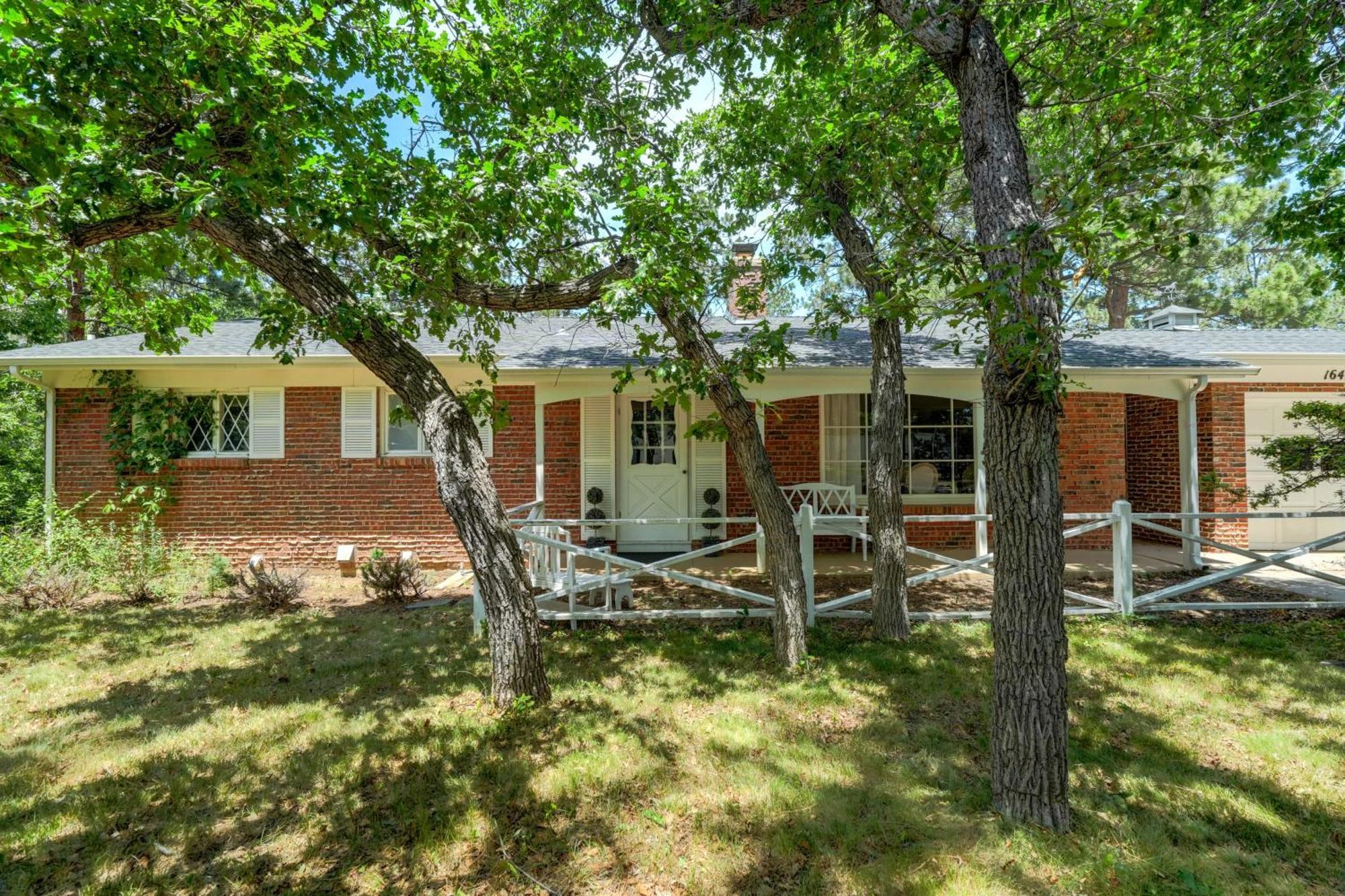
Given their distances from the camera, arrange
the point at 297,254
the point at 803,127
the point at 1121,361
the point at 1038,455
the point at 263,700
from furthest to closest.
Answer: the point at 1121,361 → the point at 803,127 → the point at 263,700 → the point at 297,254 → the point at 1038,455

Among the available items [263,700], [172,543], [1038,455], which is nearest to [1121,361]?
[1038,455]

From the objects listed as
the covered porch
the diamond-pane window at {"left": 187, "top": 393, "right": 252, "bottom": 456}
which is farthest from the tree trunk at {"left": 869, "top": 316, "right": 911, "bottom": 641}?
the diamond-pane window at {"left": 187, "top": 393, "right": 252, "bottom": 456}

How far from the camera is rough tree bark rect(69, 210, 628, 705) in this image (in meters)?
4.00

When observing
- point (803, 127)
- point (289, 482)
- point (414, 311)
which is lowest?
point (289, 482)

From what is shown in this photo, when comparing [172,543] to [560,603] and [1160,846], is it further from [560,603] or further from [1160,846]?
[1160,846]

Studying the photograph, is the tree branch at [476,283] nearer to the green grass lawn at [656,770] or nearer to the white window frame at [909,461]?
the green grass lawn at [656,770]

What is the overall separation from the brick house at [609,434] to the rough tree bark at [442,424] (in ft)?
10.5

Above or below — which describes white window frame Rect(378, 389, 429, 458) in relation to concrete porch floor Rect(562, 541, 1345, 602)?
above

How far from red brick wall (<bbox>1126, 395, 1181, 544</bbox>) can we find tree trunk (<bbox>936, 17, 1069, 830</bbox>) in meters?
8.60

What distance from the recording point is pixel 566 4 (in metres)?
5.60

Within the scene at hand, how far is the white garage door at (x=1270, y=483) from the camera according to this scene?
927cm

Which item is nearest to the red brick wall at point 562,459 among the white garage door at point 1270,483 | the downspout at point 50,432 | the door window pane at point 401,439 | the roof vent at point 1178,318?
the door window pane at point 401,439

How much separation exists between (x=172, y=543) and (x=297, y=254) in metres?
6.79

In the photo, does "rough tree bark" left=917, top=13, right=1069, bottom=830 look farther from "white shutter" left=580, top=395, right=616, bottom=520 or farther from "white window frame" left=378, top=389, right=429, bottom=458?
"white window frame" left=378, top=389, right=429, bottom=458
